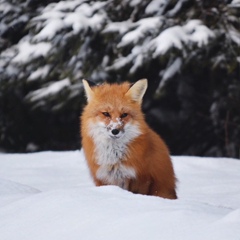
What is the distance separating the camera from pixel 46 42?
33.5ft

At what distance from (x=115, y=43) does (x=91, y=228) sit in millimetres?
6960

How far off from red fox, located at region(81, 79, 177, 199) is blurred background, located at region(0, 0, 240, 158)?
13.5 feet

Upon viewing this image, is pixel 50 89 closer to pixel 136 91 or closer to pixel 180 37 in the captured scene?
pixel 180 37

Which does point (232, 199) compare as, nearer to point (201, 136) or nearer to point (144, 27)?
point (144, 27)

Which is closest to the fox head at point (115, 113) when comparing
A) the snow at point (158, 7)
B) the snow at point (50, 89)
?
the snow at point (50, 89)

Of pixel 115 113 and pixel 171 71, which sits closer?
pixel 115 113

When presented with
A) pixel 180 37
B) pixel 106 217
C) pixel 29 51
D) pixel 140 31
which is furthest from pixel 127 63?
pixel 106 217

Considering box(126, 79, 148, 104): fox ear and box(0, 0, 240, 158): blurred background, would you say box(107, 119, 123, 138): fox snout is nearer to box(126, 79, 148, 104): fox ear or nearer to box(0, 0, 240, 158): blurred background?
box(126, 79, 148, 104): fox ear

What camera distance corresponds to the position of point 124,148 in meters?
5.37

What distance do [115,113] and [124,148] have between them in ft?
0.91

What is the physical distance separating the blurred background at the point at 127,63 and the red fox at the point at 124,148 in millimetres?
4128

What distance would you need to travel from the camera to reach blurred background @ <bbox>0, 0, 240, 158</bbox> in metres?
9.73

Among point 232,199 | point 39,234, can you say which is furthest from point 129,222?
point 232,199

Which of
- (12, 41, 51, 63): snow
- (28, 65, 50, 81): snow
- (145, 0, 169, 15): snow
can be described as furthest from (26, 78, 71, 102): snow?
(145, 0, 169, 15): snow
